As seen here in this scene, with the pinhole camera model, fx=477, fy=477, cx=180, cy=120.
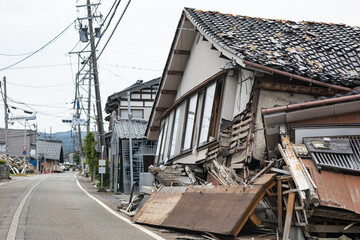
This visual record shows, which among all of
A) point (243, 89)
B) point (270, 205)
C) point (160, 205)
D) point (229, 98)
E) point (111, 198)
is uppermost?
point (243, 89)

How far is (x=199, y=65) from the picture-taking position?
52.2 feet

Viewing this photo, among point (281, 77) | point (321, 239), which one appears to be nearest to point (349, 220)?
point (321, 239)

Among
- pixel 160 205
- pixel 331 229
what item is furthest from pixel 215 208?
pixel 160 205

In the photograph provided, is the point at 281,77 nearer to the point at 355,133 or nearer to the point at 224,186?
the point at 355,133

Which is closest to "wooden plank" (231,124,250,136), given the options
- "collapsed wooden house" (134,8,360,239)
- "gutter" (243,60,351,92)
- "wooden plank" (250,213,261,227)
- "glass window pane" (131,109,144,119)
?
"collapsed wooden house" (134,8,360,239)

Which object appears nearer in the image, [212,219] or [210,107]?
[212,219]

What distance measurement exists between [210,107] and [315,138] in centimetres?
496

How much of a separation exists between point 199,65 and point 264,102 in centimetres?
516

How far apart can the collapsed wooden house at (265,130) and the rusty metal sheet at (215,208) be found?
0.03 metres

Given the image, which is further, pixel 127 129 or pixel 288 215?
pixel 127 129

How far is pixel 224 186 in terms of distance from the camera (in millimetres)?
9922

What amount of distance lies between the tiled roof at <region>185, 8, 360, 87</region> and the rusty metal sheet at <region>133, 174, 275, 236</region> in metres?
3.14

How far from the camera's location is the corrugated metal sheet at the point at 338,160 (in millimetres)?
8445

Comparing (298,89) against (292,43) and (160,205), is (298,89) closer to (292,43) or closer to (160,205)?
(292,43)
